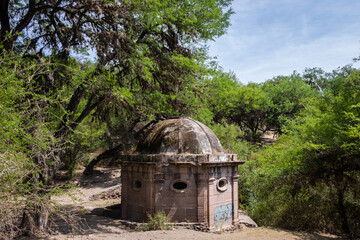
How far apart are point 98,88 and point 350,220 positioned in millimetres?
12876

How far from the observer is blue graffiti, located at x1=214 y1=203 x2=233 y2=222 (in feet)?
39.3

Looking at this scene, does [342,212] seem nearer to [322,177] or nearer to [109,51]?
[322,177]

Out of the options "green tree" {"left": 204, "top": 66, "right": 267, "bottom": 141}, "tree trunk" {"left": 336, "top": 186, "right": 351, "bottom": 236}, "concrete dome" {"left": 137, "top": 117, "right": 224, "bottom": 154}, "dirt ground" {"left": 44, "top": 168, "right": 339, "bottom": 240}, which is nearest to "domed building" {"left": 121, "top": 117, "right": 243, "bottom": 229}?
"concrete dome" {"left": 137, "top": 117, "right": 224, "bottom": 154}

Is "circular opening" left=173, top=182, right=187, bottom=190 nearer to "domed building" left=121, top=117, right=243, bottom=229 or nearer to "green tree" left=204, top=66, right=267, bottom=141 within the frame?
"domed building" left=121, top=117, right=243, bottom=229

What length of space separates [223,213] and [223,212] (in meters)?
0.04

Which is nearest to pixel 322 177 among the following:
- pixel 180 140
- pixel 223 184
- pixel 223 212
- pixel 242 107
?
pixel 223 184

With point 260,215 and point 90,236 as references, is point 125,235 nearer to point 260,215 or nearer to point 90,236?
point 90,236

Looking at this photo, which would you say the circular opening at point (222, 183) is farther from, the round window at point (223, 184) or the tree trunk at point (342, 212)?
the tree trunk at point (342, 212)

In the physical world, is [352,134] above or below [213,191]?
above

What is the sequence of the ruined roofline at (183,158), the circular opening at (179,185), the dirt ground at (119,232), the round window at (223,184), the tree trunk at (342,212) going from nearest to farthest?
the dirt ground at (119,232)
the ruined roofline at (183,158)
the circular opening at (179,185)
the round window at (223,184)
the tree trunk at (342,212)

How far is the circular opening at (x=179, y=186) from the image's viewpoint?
38.4 ft

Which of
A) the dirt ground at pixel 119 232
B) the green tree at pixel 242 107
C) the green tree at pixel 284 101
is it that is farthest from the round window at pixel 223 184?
the green tree at pixel 284 101

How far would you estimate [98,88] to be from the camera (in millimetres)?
11297

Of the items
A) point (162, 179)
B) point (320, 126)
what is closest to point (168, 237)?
point (162, 179)
